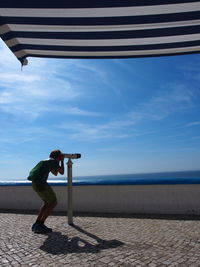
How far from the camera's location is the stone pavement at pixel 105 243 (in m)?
3.01

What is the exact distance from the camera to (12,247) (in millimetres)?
3574

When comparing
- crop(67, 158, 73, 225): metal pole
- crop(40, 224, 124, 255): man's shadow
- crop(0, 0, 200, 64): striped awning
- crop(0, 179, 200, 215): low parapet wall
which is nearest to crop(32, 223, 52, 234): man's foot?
crop(40, 224, 124, 255): man's shadow

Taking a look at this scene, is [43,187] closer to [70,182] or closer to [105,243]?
[70,182]

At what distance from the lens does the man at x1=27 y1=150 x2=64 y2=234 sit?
14.5ft

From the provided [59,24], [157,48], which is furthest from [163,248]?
[59,24]

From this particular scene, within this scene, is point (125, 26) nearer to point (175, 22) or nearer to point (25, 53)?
point (175, 22)

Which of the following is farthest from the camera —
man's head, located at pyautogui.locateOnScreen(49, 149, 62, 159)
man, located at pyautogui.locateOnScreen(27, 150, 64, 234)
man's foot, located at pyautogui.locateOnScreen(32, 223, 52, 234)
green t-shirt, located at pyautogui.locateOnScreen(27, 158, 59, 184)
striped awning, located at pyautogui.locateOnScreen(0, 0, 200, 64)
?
man's head, located at pyautogui.locateOnScreen(49, 149, 62, 159)

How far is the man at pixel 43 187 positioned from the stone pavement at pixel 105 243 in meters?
0.21

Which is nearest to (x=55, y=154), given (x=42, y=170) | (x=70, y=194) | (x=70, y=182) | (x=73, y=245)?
(x=42, y=170)

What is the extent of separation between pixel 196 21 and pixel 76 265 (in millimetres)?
3736

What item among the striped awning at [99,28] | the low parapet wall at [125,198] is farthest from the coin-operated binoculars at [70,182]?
the striped awning at [99,28]

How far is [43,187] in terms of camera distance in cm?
457

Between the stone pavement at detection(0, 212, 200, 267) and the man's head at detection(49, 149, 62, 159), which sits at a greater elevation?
the man's head at detection(49, 149, 62, 159)

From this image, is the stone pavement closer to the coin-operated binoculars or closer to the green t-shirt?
the coin-operated binoculars
